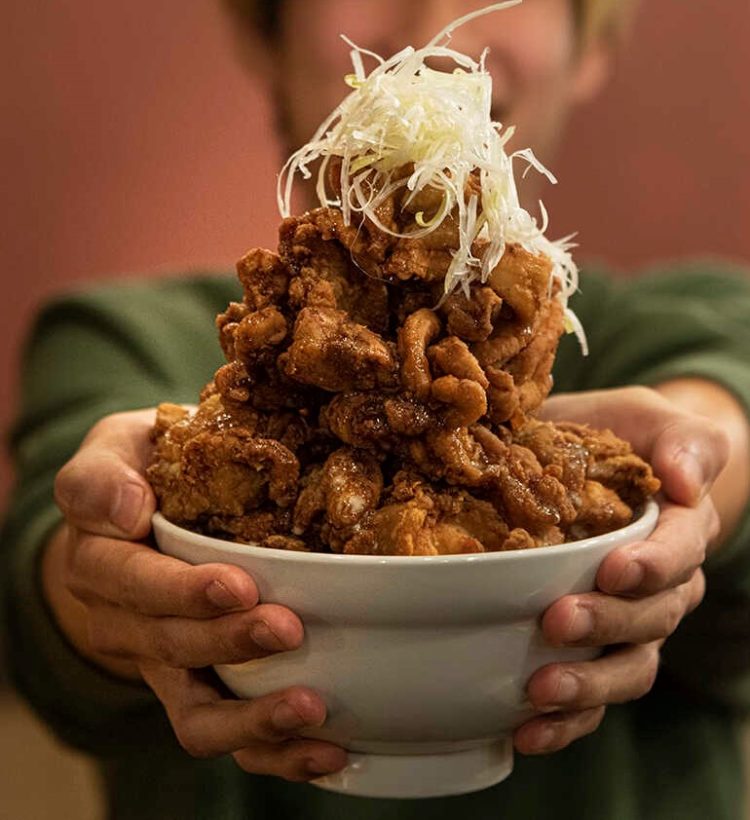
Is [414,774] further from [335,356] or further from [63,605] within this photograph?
[63,605]

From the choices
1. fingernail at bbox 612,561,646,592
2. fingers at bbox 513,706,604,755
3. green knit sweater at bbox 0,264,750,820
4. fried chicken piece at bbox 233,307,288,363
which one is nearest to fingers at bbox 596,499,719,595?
fingernail at bbox 612,561,646,592

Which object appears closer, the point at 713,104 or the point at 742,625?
the point at 742,625

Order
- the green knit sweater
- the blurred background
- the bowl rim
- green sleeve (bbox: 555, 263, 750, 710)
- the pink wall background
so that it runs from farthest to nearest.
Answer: the pink wall background → the blurred background → green sleeve (bbox: 555, 263, 750, 710) → the green knit sweater → the bowl rim

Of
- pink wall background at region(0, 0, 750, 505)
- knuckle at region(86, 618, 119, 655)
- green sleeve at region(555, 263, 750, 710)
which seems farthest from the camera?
pink wall background at region(0, 0, 750, 505)

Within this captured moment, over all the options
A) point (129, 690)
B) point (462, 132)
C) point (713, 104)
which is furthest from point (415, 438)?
point (713, 104)

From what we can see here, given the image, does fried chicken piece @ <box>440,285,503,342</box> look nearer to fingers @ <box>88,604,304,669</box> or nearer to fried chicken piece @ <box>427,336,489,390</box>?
fried chicken piece @ <box>427,336,489,390</box>

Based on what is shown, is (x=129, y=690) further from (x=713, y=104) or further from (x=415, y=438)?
(x=713, y=104)

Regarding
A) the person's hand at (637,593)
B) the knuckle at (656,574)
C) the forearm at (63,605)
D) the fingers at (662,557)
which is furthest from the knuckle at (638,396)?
the forearm at (63,605)
